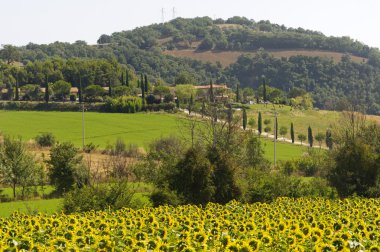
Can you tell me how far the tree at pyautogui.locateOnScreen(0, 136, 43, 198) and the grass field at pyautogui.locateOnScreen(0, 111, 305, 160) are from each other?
122 feet

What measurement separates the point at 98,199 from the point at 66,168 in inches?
508

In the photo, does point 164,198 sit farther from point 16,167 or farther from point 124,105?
point 124,105

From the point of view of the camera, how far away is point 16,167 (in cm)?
4162

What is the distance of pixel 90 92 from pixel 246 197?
3667 inches

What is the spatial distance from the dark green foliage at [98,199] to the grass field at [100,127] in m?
51.7

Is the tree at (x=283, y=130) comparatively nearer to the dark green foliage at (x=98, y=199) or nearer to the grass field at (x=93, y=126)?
the grass field at (x=93, y=126)

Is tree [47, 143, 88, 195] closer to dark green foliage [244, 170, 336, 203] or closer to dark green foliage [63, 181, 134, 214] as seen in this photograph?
dark green foliage [63, 181, 134, 214]

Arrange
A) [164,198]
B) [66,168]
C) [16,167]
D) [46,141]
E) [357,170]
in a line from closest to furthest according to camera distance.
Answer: [164,198] → [357,170] → [66,168] → [16,167] → [46,141]

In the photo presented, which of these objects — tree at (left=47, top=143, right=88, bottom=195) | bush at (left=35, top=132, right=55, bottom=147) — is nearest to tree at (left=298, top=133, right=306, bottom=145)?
bush at (left=35, top=132, right=55, bottom=147)

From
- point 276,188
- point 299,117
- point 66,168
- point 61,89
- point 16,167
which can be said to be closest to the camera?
point 276,188

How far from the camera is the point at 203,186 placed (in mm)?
32156

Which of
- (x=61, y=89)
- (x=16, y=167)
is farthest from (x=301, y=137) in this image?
(x=16, y=167)

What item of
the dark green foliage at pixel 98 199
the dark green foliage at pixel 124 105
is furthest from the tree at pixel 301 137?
the dark green foliage at pixel 98 199

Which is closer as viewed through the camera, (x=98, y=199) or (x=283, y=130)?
A: (x=98, y=199)
